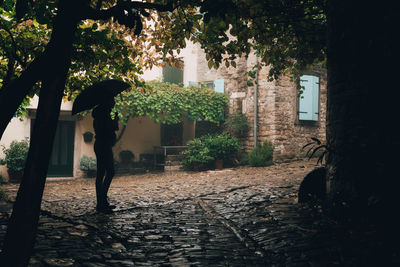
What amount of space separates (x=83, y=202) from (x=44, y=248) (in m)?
2.94

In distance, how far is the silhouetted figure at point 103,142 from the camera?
4.68 meters

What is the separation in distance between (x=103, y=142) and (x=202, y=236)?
6.71 ft

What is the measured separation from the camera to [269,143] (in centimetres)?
1234

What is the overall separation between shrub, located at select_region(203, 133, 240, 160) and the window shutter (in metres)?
2.78

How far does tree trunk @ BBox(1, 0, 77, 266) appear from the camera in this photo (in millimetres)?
2051

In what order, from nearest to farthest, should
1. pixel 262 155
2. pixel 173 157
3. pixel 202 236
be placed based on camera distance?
pixel 202 236
pixel 262 155
pixel 173 157

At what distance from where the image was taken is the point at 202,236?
12.1ft

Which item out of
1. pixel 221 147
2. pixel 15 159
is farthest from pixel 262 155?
pixel 15 159

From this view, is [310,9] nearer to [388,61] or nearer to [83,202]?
[388,61]

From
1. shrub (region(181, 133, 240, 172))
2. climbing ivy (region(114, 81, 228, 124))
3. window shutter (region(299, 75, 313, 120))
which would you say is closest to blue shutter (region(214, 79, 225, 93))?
climbing ivy (region(114, 81, 228, 124))

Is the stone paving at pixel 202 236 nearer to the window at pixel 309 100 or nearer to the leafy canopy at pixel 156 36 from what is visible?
the leafy canopy at pixel 156 36

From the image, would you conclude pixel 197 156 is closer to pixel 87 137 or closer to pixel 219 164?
pixel 219 164

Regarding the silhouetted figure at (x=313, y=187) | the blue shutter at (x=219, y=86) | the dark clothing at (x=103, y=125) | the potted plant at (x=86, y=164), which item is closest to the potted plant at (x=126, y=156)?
the potted plant at (x=86, y=164)

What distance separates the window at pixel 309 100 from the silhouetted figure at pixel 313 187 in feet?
26.2
